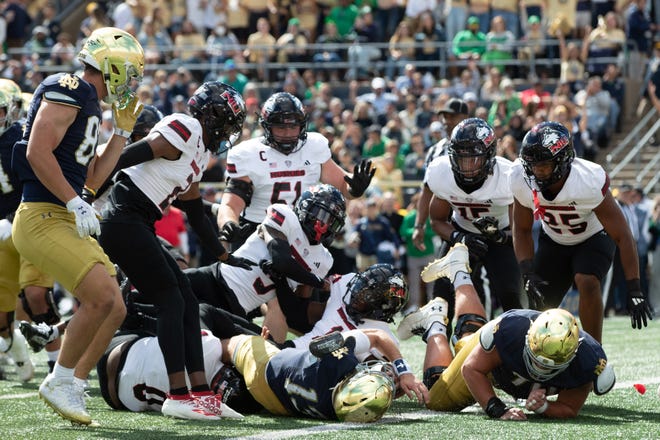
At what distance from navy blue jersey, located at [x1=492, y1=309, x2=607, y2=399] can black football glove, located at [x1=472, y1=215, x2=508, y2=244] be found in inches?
75.9

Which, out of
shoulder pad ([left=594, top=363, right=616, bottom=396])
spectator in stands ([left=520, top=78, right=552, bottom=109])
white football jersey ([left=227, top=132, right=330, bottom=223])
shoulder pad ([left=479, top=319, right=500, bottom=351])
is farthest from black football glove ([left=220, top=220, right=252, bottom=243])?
spectator in stands ([left=520, top=78, right=552, bottom=109])

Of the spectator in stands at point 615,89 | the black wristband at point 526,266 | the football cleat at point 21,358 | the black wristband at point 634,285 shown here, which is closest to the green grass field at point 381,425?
the black wristband at point 634,285

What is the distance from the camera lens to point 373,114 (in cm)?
1659

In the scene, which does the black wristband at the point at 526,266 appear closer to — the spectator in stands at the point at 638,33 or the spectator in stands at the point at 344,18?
the spectator in stands at the point at 638,33

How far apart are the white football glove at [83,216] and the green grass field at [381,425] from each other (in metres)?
0.95

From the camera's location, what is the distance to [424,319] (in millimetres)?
6781

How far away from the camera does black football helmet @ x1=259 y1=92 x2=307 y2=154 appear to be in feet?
26.0

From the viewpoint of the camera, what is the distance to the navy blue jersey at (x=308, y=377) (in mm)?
5680

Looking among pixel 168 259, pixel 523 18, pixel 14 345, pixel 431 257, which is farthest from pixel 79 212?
pixel 523 18

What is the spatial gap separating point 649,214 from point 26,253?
995cm

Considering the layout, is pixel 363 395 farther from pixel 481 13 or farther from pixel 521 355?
pixel 481 13

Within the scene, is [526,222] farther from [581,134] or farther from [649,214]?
[581,134]

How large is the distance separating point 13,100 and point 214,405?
300 centimetres

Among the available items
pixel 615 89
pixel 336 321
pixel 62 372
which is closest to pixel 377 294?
pixel 336 321
